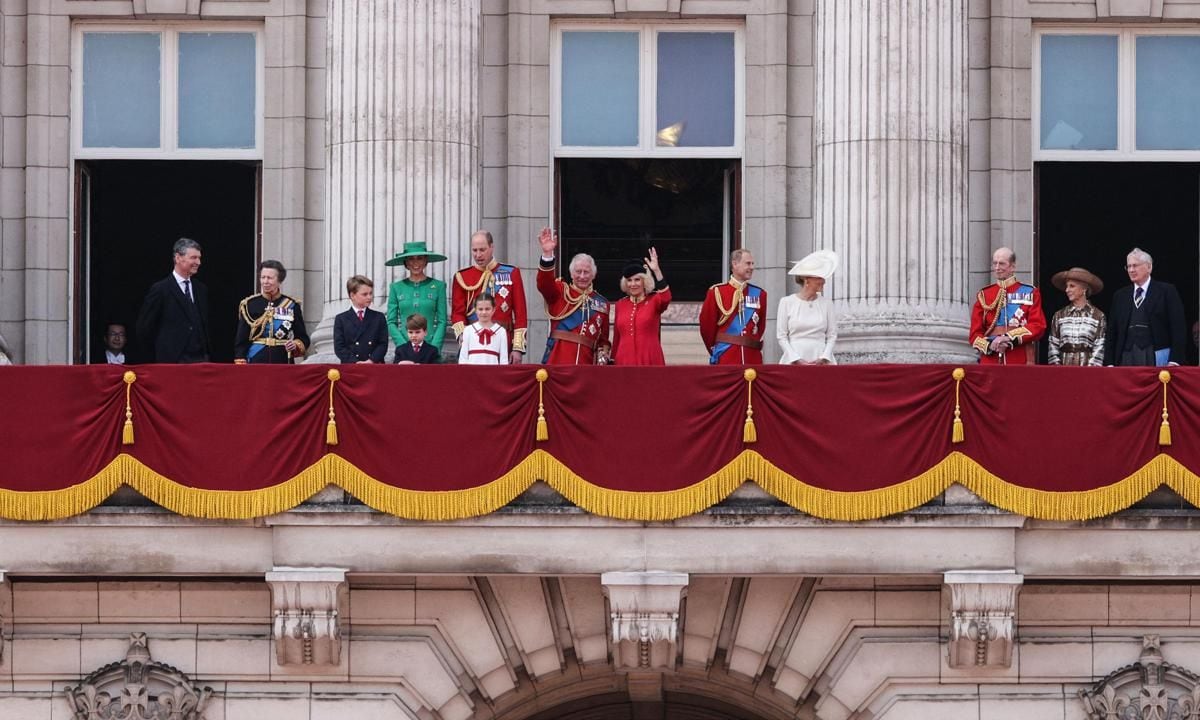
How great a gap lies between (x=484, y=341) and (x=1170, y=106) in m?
9.93

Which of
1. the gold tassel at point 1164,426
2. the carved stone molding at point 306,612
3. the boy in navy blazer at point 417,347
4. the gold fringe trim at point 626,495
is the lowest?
the carved stone molding at point 306,612

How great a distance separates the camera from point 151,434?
30.2 m

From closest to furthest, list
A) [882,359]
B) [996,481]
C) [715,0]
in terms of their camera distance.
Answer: [996,481], [882,359], [715,0]

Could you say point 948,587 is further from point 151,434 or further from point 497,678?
point 151,434

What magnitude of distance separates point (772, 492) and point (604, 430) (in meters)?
1.83

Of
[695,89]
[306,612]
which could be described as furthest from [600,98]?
[306,612]

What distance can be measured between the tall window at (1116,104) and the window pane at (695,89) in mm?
3809

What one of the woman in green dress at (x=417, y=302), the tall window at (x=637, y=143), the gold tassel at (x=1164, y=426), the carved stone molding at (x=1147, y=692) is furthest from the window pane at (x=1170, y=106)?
the woman in green dress at (x=417, y=302)

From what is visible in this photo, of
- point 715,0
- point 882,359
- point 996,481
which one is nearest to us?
point 996,481

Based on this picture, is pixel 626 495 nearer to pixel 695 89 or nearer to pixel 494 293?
pixel 494 293

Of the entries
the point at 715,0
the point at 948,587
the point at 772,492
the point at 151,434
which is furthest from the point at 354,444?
the point at 715,0

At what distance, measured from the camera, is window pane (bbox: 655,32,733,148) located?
118 ft

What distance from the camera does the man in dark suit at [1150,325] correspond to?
31.7 metres

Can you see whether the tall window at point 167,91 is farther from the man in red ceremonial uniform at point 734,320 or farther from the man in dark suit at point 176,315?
the man in red ceremonial uniform at point 734,320
